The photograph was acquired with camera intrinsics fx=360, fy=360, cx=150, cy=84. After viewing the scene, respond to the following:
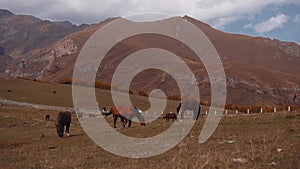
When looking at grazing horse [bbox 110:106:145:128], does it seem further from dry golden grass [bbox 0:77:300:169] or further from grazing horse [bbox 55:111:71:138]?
dry golden grass [bbox 0:77:300:169]

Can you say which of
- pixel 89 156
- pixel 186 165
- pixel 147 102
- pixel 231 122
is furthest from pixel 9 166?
pixel 147 102

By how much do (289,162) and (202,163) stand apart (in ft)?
7.77

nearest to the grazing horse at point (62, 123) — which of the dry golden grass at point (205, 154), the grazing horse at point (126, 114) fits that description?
the grazing horse at point (126, 114)

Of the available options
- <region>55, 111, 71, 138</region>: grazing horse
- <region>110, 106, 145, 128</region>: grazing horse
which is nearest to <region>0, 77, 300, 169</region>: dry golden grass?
<region>55, 111, 71, 138</region>: grazing horse

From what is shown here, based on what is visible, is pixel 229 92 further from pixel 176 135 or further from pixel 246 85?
pixel 176 135

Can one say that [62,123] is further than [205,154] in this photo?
Yes

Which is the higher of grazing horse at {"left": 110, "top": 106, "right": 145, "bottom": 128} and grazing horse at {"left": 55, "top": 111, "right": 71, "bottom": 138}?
grazing horse at {"left": 110, "top": 106, "right": 145, "bottom": 128}

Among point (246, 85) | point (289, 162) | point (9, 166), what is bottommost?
point (9, 166)

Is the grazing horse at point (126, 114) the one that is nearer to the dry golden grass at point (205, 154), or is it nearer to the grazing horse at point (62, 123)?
the grazing horse at point (62, 123)

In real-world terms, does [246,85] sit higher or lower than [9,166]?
higher

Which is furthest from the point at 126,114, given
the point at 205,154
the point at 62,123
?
the point at 205,154

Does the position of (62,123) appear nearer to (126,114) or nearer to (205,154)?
(126,114)

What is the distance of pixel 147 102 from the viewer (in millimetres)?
92250

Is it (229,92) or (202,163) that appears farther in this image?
(229,92)
